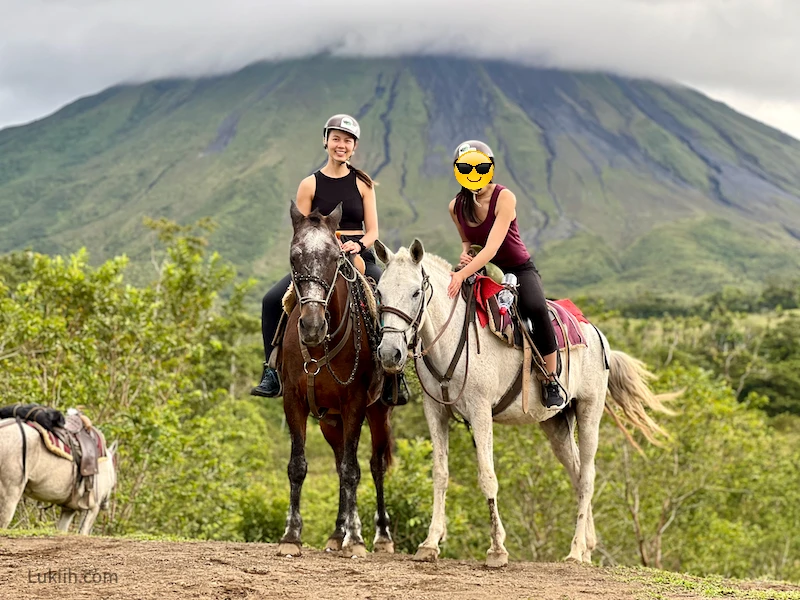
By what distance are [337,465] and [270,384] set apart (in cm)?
106

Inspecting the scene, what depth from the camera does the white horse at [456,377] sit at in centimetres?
701

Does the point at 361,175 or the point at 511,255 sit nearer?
the point at 511,255

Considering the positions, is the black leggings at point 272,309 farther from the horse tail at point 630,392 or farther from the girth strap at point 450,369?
the horse tail at point 630,392

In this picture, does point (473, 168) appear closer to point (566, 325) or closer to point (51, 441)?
point (566, 325)

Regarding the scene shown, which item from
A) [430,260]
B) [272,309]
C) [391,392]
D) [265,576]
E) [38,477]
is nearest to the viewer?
[265,576]

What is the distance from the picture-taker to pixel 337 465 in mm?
8242

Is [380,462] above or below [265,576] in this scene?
above

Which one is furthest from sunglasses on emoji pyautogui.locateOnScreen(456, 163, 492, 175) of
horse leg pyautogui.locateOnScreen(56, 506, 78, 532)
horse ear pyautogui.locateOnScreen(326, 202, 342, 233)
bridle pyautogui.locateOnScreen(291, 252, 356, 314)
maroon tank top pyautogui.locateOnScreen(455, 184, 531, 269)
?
horse leg pyautogui.locateOnScreen(56, 506, 78, 532)

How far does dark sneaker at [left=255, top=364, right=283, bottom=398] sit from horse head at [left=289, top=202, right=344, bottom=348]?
1054 millimetres

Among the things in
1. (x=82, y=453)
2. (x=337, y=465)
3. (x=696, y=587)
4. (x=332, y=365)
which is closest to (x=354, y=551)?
(x=337, y=465)

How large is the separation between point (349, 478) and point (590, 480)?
289cm

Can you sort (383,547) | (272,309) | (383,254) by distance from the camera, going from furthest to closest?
1. (383,547)
2. (272,309)
3. (383,254)

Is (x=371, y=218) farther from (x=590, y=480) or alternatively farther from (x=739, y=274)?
(x=739, y=274)

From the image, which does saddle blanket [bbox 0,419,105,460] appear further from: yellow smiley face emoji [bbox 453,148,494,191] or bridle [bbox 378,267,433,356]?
yellow smiley face emoji [bbox 453,148,494,191]
